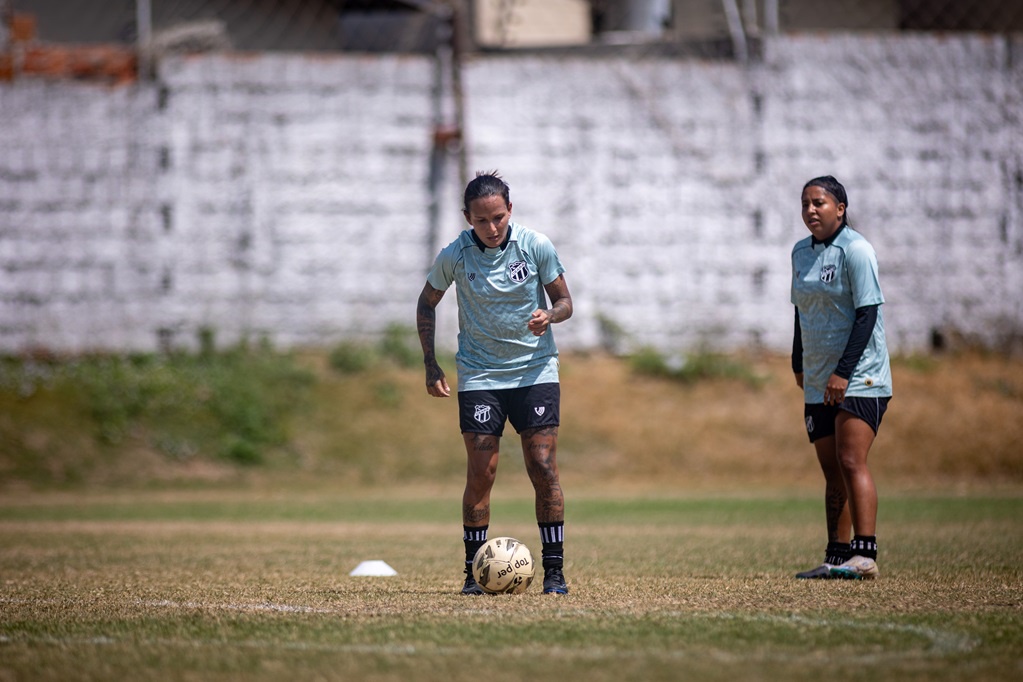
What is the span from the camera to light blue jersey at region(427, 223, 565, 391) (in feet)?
24.3

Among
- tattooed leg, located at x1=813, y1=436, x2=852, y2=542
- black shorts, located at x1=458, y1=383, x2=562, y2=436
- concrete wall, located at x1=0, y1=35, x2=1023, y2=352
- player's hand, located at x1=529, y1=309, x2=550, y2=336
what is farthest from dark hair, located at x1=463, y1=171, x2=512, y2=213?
concrete wall, located at x1=0, y1=35, x2=1023, y2=352

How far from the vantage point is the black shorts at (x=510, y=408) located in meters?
7.32

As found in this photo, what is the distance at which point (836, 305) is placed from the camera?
8047 mm

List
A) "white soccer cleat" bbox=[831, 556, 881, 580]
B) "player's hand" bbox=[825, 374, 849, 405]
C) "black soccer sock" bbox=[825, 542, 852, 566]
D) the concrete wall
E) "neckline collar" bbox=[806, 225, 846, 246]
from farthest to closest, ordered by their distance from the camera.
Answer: the concrete wall, "neckline collar" bbox=[806, 225, 846, 246], "black soccer sock" bbox=[825, 542, 852, 566], "player's hand" bbox=[825, 374, 849, 405], "white soccer cleat" bbox=[831, 556, 881, 580]

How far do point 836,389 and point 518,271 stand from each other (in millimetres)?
2023

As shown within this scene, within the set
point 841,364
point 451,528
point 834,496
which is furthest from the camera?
point 451,528

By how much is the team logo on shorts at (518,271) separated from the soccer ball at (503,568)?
1486 mm

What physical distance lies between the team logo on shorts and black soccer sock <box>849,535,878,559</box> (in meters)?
2.54

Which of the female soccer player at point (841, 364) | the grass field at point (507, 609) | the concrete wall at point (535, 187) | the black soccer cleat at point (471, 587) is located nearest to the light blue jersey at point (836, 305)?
the female soccer player at point (841, 364)

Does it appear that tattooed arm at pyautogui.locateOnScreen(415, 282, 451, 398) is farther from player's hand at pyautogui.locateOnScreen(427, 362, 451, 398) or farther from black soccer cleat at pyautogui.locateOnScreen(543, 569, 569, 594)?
black soccer cleat at pyautogui.locateOnScreen(543, 569, 569, 594)

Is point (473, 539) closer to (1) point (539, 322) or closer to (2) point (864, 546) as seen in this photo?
(1) point (539, 322)

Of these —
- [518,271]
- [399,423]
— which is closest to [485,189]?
[518,271]

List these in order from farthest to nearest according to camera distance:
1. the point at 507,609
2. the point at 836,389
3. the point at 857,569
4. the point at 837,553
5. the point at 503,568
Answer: the point at 837,553 → the point at 836,389 → the point at 857,569 → the point at 503,568 → the point at 507,609

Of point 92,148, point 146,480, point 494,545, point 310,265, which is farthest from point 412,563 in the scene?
point 92,148
